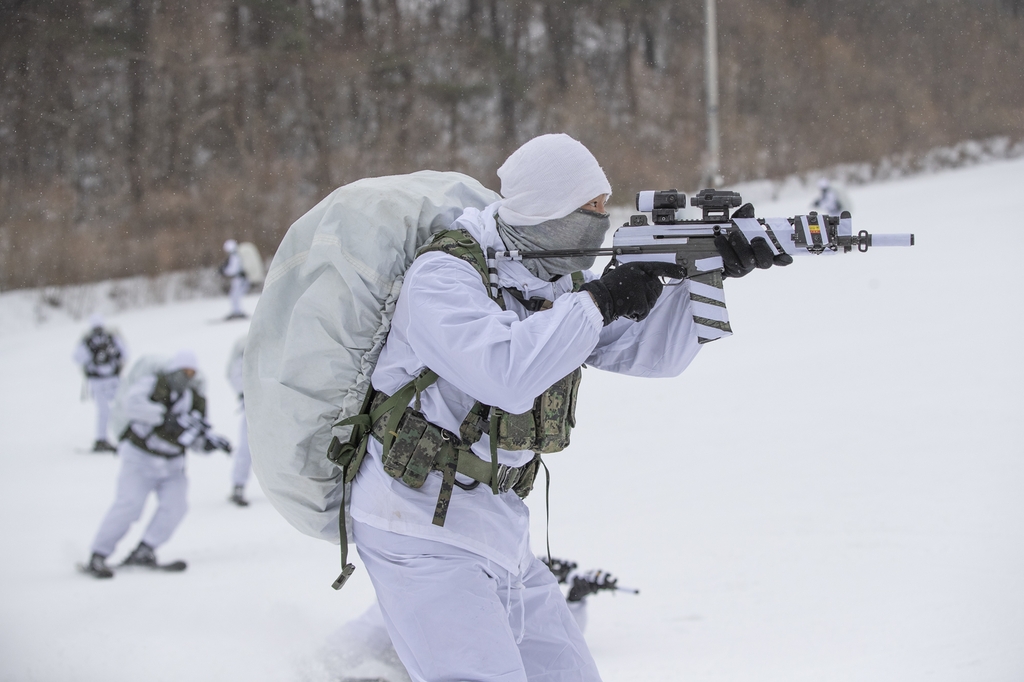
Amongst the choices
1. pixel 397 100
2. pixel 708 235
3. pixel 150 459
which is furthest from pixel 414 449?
pixel 397 100

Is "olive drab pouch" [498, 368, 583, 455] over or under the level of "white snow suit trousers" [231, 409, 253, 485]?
over

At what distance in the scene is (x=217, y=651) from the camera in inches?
168

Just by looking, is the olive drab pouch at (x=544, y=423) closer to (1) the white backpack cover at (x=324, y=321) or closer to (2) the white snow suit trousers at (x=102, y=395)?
(1) the white backpack cover at (x=324, y=321)

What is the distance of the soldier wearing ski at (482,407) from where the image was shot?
6.00 ft

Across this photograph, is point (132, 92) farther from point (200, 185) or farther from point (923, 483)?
point (923, 483)

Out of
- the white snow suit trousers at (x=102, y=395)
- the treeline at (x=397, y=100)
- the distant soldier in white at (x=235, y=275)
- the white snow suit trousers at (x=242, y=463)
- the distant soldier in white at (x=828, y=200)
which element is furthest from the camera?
the treeline at (x=397, y=100)

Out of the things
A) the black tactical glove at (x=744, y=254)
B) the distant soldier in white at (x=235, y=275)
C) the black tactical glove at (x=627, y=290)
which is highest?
the black tactical glove at (x=744, y=254)

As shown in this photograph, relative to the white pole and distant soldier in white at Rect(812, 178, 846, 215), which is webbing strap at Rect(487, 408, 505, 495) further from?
the white pole

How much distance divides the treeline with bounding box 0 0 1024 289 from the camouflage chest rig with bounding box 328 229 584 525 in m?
12.2

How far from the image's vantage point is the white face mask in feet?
6.68

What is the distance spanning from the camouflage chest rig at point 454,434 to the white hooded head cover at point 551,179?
0.48 feet

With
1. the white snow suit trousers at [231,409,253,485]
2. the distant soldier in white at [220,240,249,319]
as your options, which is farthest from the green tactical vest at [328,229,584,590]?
the distant soldier in white at [220,240,249,319]

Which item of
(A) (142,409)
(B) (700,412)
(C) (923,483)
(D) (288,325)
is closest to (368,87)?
(B) (700,412)

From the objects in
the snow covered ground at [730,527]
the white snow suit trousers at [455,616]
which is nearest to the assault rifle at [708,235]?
the white snow suit trousers at [455,616]
